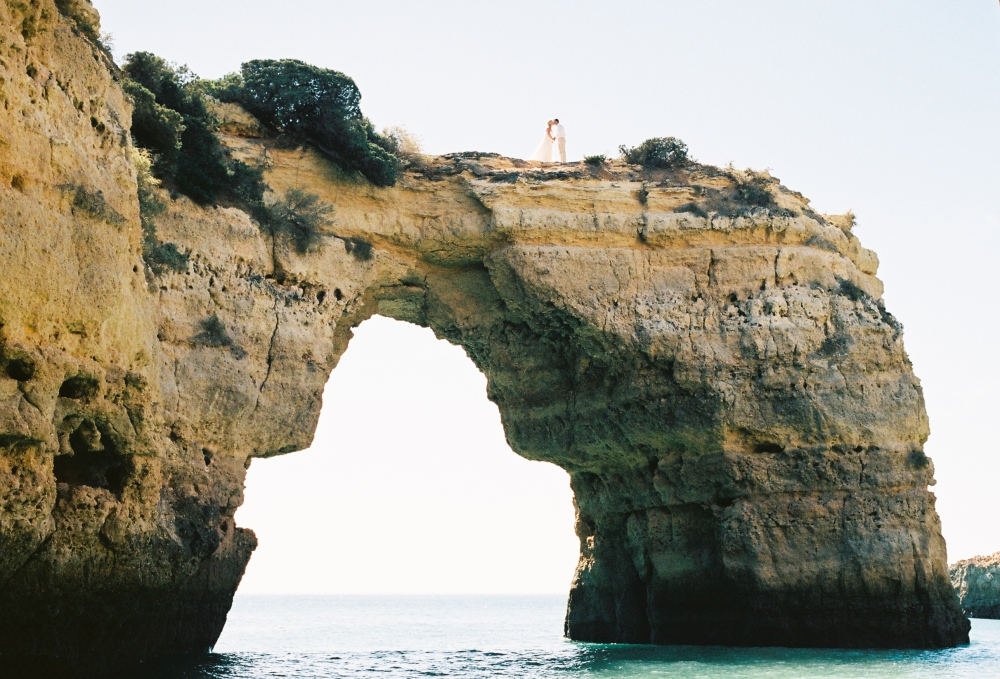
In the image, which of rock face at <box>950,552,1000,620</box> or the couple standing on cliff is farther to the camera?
rock face at <box>950,552,1000,620</box>

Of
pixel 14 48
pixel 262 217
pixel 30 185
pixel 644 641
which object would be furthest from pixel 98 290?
pixel 644 641

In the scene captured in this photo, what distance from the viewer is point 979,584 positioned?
4169 cm

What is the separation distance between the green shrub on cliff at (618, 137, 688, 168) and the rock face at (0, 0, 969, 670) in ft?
1.31

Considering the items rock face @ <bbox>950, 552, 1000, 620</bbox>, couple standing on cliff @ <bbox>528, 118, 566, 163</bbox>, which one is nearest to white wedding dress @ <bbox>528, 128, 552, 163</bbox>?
couple standing on cliff @ <bbox>528, 118, 566, 163</bbox>

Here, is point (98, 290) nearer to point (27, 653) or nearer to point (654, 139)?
point (27, 653)

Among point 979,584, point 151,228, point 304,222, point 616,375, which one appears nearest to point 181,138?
point 151,228

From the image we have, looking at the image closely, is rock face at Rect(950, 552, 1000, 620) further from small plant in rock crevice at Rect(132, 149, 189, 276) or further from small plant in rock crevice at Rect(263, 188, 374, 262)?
small plant in rock crevice at Rect(132, 149, 189, 276)

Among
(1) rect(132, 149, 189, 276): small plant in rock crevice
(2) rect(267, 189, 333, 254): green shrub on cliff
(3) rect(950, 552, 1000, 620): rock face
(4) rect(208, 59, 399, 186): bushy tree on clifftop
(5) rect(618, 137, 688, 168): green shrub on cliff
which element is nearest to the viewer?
(1) rect(132, 149, 189, 276): small plant in rock crevice

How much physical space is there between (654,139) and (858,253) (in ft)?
17.2

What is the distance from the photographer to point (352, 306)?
20359 millimetres

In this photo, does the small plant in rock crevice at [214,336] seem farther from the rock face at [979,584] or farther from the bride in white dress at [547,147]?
the rock face at [979,584]

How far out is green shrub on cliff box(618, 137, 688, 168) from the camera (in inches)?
896

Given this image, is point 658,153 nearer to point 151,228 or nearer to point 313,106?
point 313,106

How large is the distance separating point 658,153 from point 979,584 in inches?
1123
